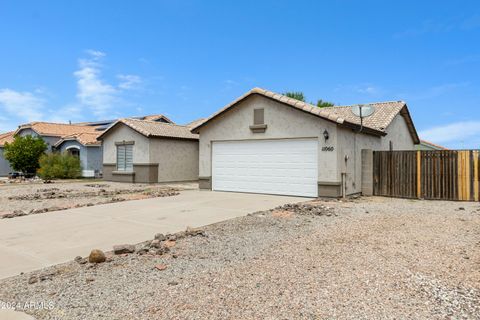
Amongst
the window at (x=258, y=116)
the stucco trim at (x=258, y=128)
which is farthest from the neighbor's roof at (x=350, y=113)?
the stucco trim at (x=258, y=128)

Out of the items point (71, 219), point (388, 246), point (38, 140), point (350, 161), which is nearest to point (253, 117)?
point (350, 161)

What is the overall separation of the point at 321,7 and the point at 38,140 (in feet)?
81.3

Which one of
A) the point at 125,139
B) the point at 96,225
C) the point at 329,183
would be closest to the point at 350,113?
the point at 329,183

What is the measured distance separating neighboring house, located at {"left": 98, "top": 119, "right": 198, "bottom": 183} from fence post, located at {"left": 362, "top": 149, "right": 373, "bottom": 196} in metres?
12.3

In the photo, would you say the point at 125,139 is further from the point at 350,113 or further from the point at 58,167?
the point at 350,113

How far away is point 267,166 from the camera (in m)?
14.9

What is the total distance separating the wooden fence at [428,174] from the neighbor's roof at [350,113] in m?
1.96

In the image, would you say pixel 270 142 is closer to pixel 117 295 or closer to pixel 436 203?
pixel 436 203

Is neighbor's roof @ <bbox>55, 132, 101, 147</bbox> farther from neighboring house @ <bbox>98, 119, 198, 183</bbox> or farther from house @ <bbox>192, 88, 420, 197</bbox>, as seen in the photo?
house @ <bbox>192, 88, 420, 197</bbox>

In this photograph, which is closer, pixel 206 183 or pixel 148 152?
pixel 206 183

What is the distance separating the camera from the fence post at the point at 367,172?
14828mm

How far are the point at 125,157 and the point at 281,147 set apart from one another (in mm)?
12547

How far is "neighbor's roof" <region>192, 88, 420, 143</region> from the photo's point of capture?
43.6ft

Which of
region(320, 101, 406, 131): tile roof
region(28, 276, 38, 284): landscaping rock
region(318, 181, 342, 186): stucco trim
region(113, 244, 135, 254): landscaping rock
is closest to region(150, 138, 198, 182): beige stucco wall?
region(320, 101, 406, 131): tile roof
